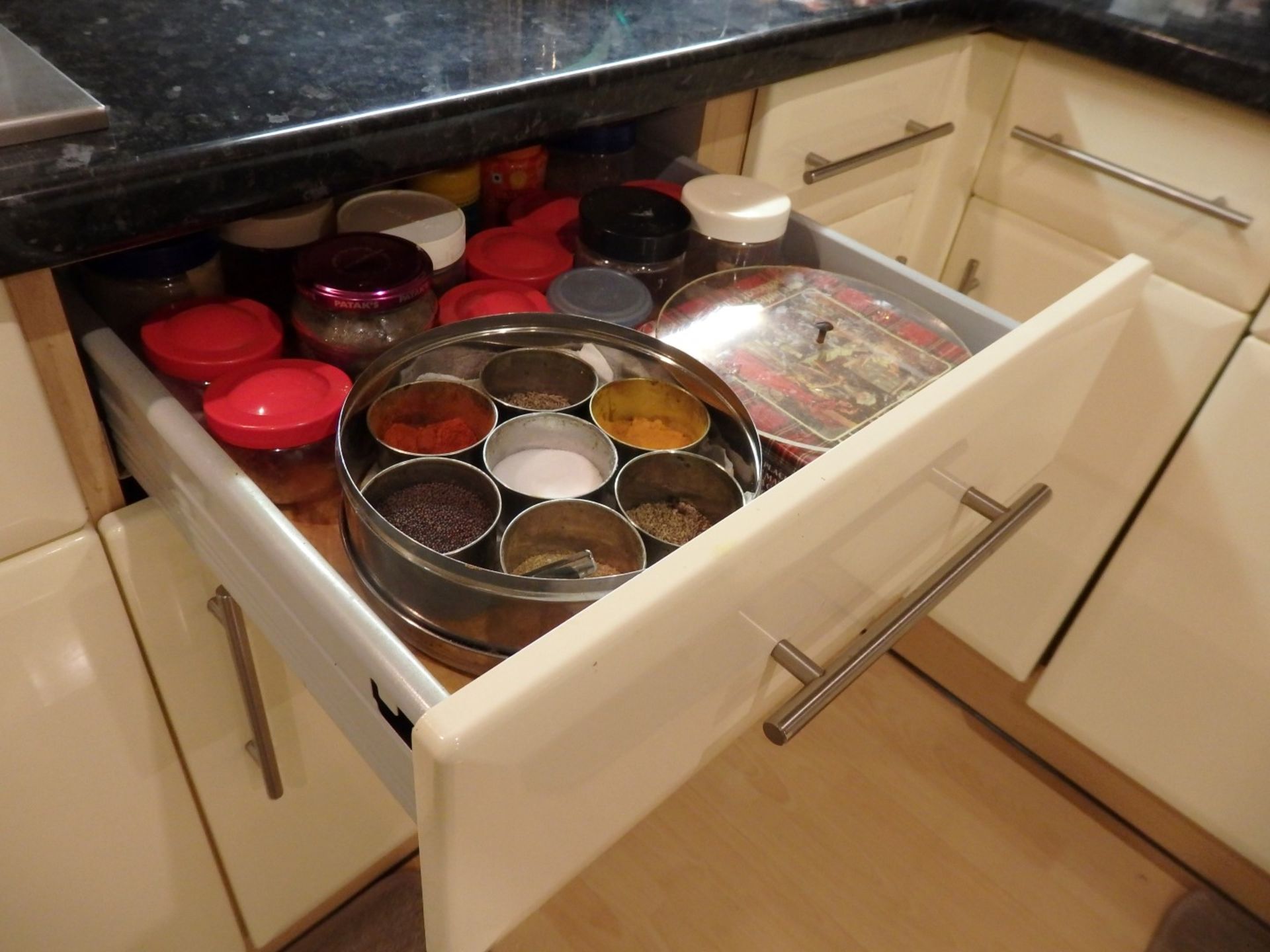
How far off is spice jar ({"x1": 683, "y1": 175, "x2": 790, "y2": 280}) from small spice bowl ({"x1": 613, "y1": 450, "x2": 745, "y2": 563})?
8.9 inches

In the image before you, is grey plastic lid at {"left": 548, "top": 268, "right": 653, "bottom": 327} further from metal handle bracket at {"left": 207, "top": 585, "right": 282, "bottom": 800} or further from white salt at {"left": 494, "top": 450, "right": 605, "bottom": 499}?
metal handle bracket at {"left": 207, "top": 585, "right": 282, "bottom": 800}

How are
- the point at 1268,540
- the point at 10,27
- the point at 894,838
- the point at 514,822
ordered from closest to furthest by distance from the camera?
1. the point at 514,822
2. the point at 10,27
3. the point at 1268,540
4. the point at 894,838

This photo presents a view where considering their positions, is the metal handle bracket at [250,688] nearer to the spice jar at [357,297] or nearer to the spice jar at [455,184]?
the spice jar at [357,297]

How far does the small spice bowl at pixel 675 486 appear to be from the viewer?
0.53m

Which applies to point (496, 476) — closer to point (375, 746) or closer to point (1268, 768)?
point (375, 746)

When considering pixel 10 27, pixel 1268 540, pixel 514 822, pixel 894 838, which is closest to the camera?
pixel 514 822

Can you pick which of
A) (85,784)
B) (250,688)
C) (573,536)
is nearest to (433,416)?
(573,536)

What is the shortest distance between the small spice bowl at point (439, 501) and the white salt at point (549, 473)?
0.09 feet

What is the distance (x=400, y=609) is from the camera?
474 mm

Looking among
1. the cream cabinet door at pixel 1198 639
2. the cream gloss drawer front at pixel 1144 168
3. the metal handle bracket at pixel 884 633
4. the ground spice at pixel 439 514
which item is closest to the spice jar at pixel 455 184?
the ground spice at pixel 439 514

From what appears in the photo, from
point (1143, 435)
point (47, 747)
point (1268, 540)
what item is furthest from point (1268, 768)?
point (47, 747)

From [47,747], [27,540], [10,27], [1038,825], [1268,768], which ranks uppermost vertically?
[10,27]

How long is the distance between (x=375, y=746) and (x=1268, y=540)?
820 millimetres

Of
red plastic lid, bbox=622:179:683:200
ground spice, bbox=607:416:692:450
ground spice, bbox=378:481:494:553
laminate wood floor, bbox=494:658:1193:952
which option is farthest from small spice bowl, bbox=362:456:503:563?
laminate wood floor, bbox=494:658:1193:952
